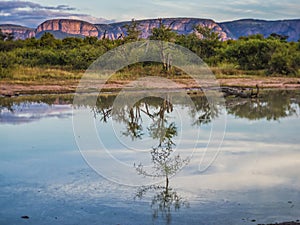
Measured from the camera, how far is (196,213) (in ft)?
19.5

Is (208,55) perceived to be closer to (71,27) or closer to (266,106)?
(266,106)

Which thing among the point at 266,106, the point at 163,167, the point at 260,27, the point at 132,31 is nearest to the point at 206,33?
the point at 132,31

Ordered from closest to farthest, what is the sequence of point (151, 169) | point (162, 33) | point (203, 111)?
point (151, 169) → point (203, 111) → point (162, 33)

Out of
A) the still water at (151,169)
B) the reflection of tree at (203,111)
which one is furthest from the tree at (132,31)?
the still water at (151,169)

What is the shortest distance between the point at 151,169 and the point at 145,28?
3019cm

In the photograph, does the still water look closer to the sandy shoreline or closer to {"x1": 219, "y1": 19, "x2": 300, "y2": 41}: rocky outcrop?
the sandy shoreline

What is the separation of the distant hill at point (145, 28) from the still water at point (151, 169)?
18.8 m

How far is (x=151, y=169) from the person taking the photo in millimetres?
8250

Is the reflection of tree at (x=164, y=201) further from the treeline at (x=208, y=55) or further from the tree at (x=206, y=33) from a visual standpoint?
the tree at (x=206, y=33)

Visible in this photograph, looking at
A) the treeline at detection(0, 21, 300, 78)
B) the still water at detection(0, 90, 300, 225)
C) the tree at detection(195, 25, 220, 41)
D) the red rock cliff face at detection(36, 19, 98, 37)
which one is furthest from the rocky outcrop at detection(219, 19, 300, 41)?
the still water at detection(0, 90, 300, 225)

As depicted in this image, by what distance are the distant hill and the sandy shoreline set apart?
7411 mm

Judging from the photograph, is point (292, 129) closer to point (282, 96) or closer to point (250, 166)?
point (250, 166)

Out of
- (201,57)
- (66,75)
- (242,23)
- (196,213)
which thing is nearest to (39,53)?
(66,75)

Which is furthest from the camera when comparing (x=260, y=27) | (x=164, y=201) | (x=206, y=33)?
(x=260, y=27)
